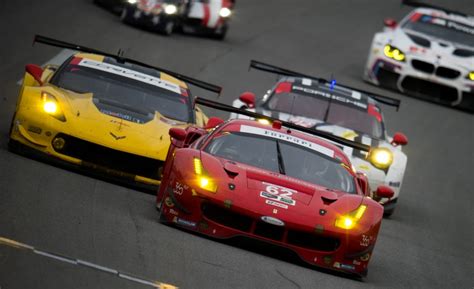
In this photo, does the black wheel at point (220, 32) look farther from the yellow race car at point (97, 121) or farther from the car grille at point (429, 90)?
the yellow race car at point (97, 121)

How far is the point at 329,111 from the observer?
16500 millimetres

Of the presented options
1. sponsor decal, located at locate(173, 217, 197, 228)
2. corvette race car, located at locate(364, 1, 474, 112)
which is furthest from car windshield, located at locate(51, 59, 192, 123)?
corvette race car, located at locate(364, 1, 474, 112)

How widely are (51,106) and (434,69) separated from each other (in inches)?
486

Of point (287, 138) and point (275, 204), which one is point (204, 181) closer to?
point (275, 204)

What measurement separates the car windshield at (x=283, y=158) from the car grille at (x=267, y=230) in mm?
915

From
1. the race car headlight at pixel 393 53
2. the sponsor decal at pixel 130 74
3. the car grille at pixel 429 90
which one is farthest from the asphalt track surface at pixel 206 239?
the sponsor decal at pixel 130 74

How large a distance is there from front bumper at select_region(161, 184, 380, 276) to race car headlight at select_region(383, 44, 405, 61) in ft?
45.5

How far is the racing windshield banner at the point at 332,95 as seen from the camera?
55.2ft

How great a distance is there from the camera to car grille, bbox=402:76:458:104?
971 inches

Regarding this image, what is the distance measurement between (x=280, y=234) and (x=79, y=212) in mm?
1563

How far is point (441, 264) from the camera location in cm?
1244

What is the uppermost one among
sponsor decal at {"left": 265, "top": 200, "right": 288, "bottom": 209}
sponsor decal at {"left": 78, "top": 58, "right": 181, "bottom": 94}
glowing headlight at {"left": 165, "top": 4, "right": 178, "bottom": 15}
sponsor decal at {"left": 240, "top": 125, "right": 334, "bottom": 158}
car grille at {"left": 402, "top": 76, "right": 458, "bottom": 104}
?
glowing headlight at {"left": 165, "top": 4, "right": 178, "bottom": 15}

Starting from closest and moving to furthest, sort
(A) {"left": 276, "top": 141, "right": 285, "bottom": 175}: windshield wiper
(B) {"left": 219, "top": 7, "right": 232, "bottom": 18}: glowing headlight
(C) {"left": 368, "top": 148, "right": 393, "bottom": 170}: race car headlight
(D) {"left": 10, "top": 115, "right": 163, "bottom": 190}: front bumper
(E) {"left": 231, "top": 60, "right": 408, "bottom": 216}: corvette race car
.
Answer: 1. (A) {"left": 276, "top": 141, "right": 285, "bottom": 175}: windshield wiper
2. (D) {"left": 10, "top": 115, "right": 163, "bottom": 190}: front bumper
3. (C) {"left": 368, "top": 148, "right": 393, "bottom": 170}: race car headlight
4. (E) {"left": 231, "top": 60, "right": 408, "bottom": 216}: corvette race car
5. (B) {"left": 219, "top": 7, "right": 232, "bottom": 18}: glowing headlight

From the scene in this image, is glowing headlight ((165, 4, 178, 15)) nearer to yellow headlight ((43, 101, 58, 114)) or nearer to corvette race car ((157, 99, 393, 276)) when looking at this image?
yellow headlight ((43, 101, 58, 114))
